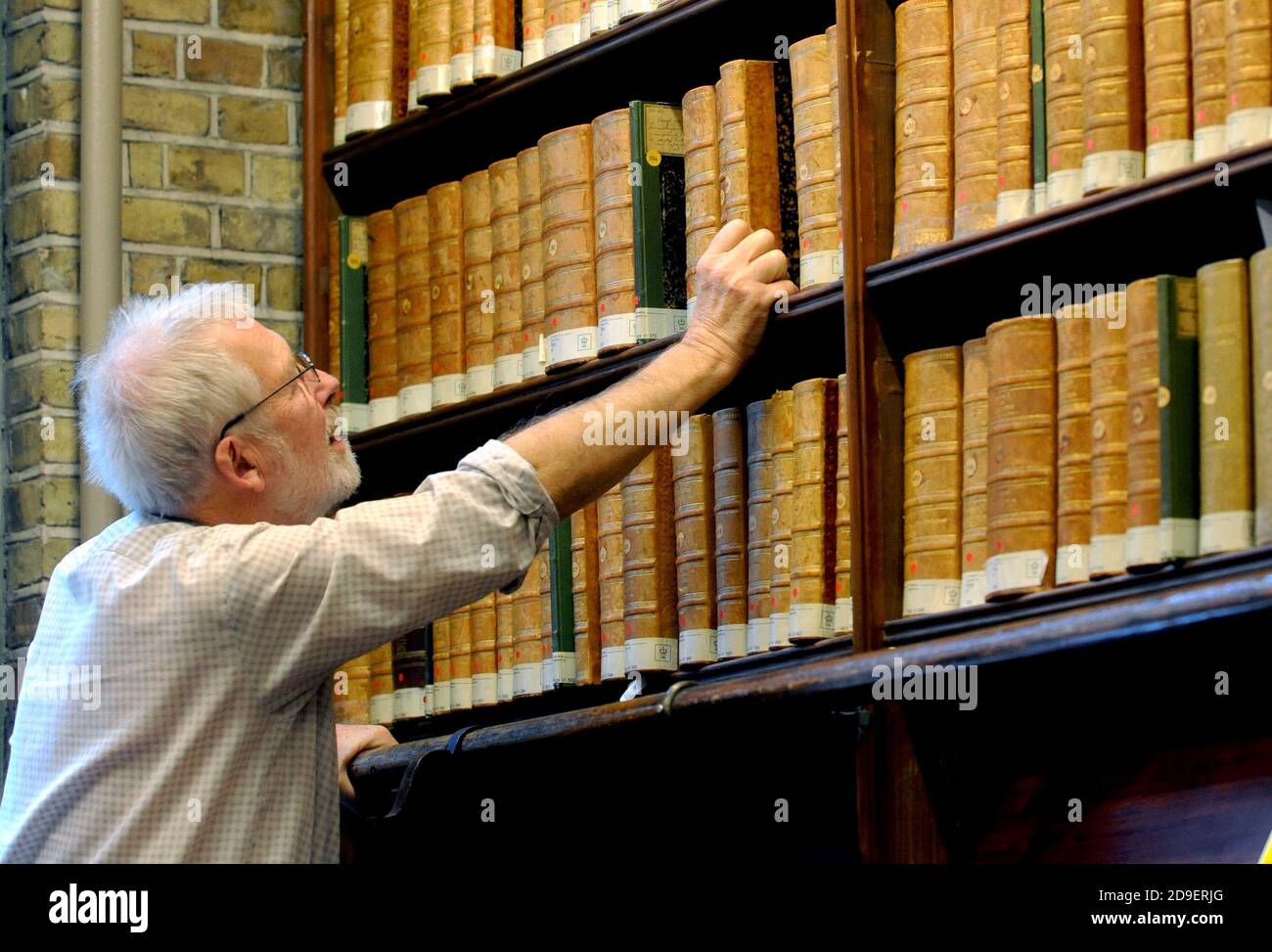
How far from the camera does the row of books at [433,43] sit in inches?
120

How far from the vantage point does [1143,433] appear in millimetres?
2160

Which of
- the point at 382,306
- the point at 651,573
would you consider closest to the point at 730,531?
the point at 651,573

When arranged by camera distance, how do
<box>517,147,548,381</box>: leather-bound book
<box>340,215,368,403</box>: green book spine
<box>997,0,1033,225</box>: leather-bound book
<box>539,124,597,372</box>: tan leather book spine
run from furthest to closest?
<box>340,215,368,403</box>: green book spine < <box>517,147,548,381</box>: leather-bound book < <box>539,124,597,372</box>: tan leather book spine < <box>997,0,1033,225</box>: leather-bound book

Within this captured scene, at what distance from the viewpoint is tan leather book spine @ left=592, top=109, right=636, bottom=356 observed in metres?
2.84

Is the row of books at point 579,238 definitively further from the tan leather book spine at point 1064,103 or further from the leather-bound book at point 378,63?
the tan leather book spine at point 1064,103

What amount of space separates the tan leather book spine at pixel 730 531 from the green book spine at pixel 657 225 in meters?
0.18

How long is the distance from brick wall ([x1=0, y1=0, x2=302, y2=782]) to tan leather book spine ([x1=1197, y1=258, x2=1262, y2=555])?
1.83 m

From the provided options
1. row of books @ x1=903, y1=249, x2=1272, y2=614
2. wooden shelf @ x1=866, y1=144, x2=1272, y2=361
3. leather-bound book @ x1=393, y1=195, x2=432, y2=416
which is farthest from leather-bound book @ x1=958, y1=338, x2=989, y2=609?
leather-bound book @ x1=393, y1=195, x2=432, y2=416

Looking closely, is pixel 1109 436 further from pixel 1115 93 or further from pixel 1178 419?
pixel 1115 93

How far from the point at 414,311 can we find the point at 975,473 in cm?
117

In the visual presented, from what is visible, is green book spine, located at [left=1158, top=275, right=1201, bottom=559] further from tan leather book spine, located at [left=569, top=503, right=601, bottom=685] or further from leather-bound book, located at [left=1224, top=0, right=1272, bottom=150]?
tan leather book spine, located at [left=569, top=503, right=601, bottom=685]

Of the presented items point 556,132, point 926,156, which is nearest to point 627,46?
point 556,132
